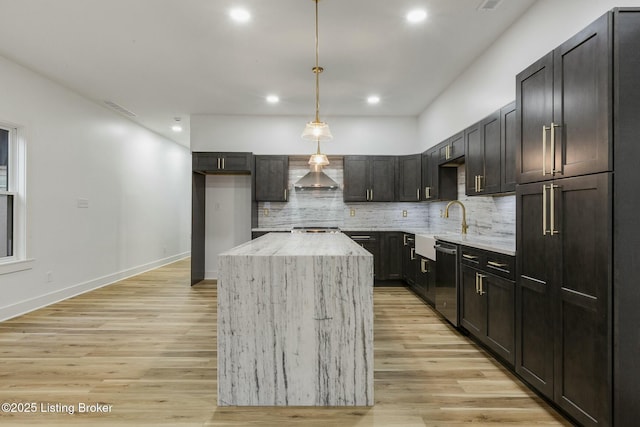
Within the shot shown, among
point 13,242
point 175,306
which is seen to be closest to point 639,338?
point 175,306

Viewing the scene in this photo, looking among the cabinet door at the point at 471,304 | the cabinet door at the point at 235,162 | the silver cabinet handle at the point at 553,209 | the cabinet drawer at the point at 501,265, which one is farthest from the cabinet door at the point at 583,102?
the cabinet door at the point at 235,162

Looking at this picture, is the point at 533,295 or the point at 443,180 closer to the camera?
the point at 533,295

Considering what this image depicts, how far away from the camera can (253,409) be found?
224 cm

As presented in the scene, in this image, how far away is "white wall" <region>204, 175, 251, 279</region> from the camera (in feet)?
21.5

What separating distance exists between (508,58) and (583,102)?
178cm

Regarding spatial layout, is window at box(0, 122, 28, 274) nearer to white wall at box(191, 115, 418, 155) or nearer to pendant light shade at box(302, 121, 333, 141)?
white wall at box(191, 115, 418, 155)

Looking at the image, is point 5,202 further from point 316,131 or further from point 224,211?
point 316,131

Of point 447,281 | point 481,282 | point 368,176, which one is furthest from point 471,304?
point 368,176

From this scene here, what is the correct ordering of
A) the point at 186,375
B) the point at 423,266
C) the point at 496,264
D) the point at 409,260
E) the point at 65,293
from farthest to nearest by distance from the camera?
the point at 409,260, the point at 65,293, the point at 423,266, the point at 496,264, the point at 186,375

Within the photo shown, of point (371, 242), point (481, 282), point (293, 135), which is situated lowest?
point (481, 282)

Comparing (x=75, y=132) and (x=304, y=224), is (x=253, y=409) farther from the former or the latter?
(x=75, y=132)

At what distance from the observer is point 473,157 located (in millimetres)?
3906

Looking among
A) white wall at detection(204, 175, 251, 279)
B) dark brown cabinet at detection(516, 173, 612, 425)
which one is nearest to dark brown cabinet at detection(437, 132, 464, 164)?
dark brown cabinet at detection(516, 173, 612, 425)

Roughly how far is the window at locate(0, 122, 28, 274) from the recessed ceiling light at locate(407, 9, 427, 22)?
14.9 ft
